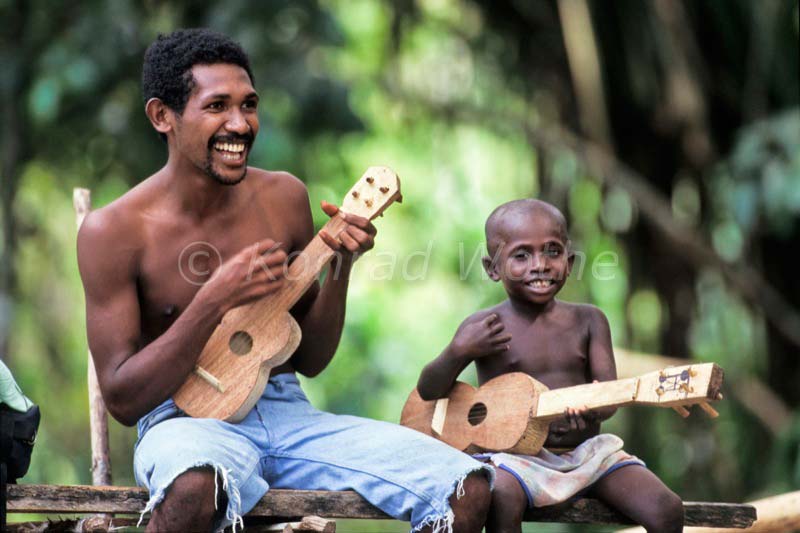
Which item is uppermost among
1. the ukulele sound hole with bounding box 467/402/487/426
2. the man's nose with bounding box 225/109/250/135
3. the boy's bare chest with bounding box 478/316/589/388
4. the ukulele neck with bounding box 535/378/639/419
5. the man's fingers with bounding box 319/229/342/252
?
the man's nose with bounding box 225/109/250/135

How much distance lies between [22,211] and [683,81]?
4388mm

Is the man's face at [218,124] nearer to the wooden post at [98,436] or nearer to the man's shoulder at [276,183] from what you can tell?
the man's shoulder at [276,183]

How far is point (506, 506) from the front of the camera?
3.28 m

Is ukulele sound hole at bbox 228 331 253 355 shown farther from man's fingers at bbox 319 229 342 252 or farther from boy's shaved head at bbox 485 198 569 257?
boy's shaved head at bbox 485 198 569 257

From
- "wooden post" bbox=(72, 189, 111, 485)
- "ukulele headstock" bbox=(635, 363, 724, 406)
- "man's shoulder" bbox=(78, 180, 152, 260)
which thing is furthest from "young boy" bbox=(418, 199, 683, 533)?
"wooden post" bbox=(72, 189, 111, 485)

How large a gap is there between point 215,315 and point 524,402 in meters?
0.86

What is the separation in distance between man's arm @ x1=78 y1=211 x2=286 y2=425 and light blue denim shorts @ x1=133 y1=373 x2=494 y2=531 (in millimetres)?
114

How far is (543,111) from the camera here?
27.7 feet

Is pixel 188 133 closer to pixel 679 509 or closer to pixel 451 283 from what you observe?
pixel 679 509

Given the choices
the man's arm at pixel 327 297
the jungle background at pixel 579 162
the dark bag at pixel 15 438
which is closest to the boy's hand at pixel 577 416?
the man's arm at pixel 327 297

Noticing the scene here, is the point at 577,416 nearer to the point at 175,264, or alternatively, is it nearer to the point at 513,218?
the point at 513,218

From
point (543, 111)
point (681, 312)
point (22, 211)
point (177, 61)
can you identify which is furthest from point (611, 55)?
point (177, 61)

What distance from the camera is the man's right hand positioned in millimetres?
3227

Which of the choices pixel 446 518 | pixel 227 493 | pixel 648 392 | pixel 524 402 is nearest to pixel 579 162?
pixel 524 402
